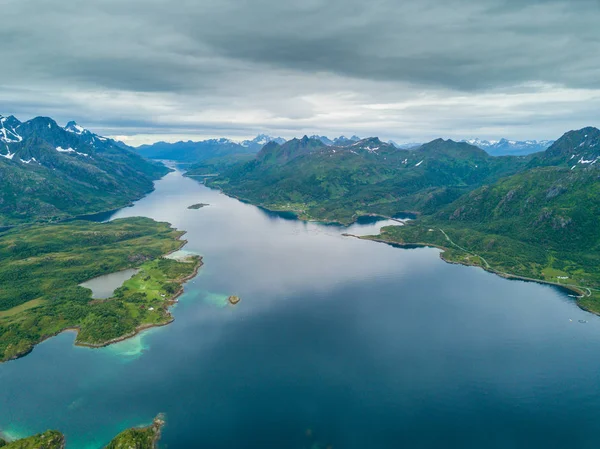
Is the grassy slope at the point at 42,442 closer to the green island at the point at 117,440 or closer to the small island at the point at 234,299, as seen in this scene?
the green island at the point at 117,440

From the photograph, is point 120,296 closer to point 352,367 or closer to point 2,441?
point 2,441

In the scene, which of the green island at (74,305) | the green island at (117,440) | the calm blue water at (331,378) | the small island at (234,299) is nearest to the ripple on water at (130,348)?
the calm blue water at (331,378)

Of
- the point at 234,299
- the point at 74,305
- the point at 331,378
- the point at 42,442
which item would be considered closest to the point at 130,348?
the point at 42,442

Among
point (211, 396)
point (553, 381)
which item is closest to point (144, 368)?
point (211, 396)

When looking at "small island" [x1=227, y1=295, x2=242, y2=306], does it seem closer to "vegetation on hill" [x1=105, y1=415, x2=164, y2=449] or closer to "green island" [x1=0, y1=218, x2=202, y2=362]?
"green island" [x1=0, y1=218, x2=202, y2=362]

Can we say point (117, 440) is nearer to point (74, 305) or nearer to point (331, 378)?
point (331, 378)
